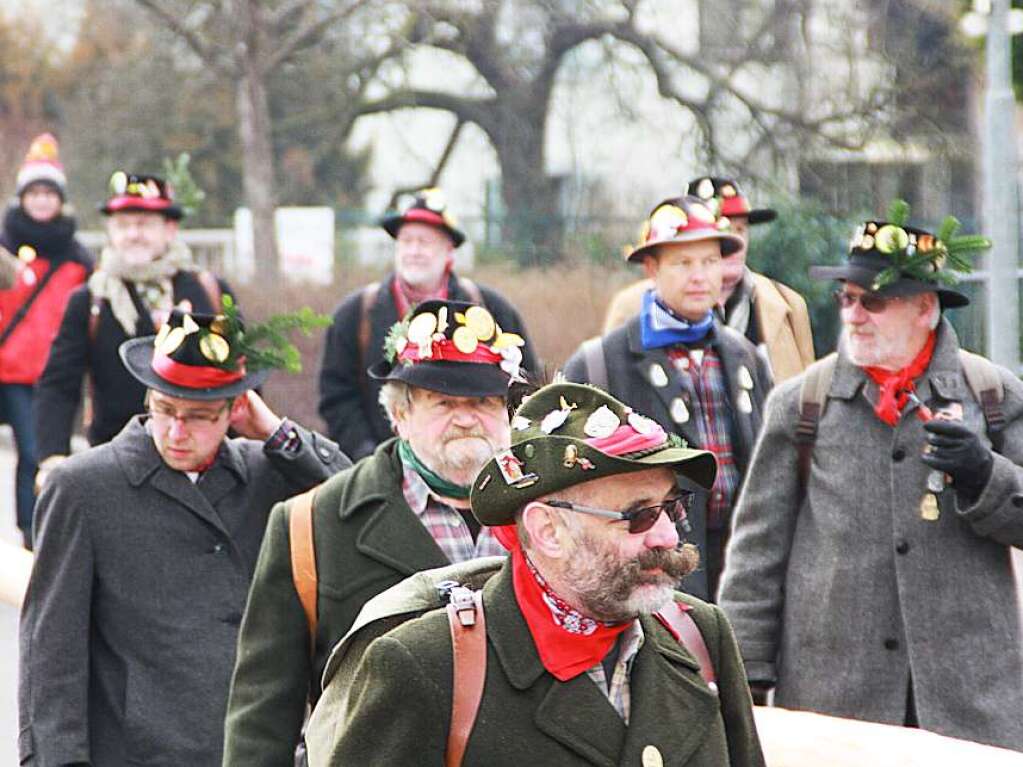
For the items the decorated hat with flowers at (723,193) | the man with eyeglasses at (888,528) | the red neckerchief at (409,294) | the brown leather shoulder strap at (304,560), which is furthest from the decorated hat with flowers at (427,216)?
the brown leather shoulder strap at (304,560)

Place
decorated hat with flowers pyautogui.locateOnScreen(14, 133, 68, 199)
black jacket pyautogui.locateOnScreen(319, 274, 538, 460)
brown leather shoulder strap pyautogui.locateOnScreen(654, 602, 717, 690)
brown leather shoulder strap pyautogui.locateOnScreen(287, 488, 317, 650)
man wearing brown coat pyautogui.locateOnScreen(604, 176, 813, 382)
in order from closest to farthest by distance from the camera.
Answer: brown leather shoulder strap pyautogui.locateOnScreen(654, 602, 717, 690) → brown leather shoulder strap pyautogui.locateOnScreen(287, 488, 317, 650) → man wearing brown coat pyautogui.locateOnScreen(604, 176, 813, 382) → black jacket pyautogui.locateOnScreen(319, 274, 538, 460) → decorated hat with flowers pyautogui.locateOnScreen(14, 133, 68, 199)

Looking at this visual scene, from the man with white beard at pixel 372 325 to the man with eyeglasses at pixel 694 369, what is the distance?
163 cm

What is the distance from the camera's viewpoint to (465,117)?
2292 cm

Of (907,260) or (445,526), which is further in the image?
(907,260)

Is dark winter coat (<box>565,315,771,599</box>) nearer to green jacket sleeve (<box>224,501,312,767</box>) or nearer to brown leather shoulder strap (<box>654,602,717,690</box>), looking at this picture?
green jacket sleeve (<box>224,501,312,767</box>)

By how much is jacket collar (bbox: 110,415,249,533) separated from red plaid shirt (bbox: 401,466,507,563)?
1113 mm

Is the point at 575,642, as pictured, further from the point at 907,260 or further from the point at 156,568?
the point at 907,260

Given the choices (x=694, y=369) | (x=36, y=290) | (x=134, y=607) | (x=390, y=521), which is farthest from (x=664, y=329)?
(x=36, y=290)

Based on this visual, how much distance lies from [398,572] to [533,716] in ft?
5.09

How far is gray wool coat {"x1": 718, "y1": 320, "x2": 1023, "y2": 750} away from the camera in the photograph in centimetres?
629

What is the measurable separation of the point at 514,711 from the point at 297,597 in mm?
1503

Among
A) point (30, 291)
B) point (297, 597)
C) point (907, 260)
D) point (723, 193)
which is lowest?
point (297, 597)

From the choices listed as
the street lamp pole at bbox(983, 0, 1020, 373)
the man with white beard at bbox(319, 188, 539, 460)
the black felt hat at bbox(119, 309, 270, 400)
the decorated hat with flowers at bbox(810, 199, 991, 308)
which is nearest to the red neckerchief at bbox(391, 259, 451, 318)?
the man with white beard at bbox(319, 188, 539, 460)

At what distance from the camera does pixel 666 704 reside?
12.1 feet
